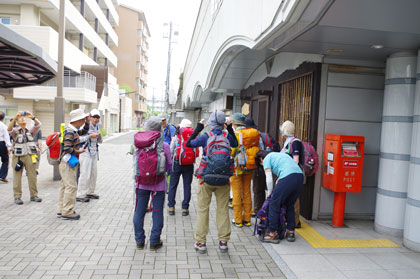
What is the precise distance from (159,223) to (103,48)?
32.1m

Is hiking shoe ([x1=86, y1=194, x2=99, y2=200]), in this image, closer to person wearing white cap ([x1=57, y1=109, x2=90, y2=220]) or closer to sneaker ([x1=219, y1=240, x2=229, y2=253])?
person wearing white cap ([x1=57, y1=109, x2=90, y2=220])

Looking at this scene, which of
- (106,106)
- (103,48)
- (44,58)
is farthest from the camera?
(103,48)

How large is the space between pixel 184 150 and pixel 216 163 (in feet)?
5.82

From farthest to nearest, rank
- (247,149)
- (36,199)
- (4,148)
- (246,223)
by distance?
(4,148) < (36,199) < (246,223) < (247,149)

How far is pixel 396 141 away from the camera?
5.07 m

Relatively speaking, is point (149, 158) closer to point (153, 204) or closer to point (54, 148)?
point (153, 204)

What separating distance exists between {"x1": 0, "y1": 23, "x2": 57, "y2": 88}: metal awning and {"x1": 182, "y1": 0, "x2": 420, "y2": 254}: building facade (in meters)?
3.76

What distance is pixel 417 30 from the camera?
3.94 meters

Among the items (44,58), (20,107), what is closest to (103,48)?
(20,107)

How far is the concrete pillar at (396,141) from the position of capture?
4.95 metres

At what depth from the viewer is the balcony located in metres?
21.4

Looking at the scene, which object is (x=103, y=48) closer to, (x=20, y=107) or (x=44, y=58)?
(x=20, y=107)

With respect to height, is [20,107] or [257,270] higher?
[20,107]

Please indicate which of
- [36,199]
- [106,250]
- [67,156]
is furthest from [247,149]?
[36,199]
